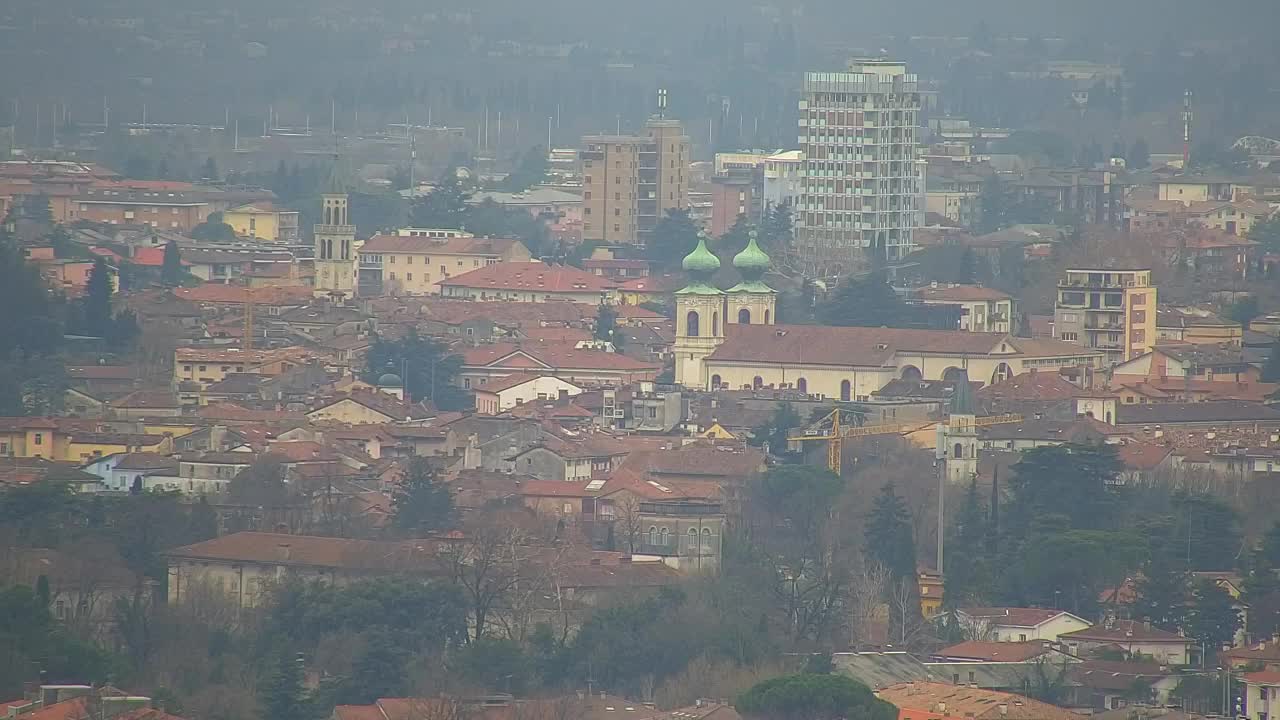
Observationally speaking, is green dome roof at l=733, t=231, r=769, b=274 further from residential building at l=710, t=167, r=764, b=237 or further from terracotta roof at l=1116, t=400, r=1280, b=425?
residential building at l=710, t=167, r=764, b=237

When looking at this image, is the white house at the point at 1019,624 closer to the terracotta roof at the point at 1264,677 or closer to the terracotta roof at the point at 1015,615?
the terracotta roof at the point at 1015,615

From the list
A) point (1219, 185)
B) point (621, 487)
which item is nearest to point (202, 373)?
point (621, 487)

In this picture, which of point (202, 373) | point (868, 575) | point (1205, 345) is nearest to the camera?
point (868, 575)

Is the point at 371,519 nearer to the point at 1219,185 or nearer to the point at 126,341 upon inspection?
the point at 126,341

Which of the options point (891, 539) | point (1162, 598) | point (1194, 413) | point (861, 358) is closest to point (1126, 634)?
point (1162, 598)

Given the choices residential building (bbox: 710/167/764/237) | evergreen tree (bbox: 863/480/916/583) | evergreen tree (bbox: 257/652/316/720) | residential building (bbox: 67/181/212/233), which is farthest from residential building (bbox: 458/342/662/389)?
evergreen tree (bbox: 257/652/316/720)

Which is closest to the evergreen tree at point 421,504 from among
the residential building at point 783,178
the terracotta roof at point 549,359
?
the terracotta roof at point 549,359
